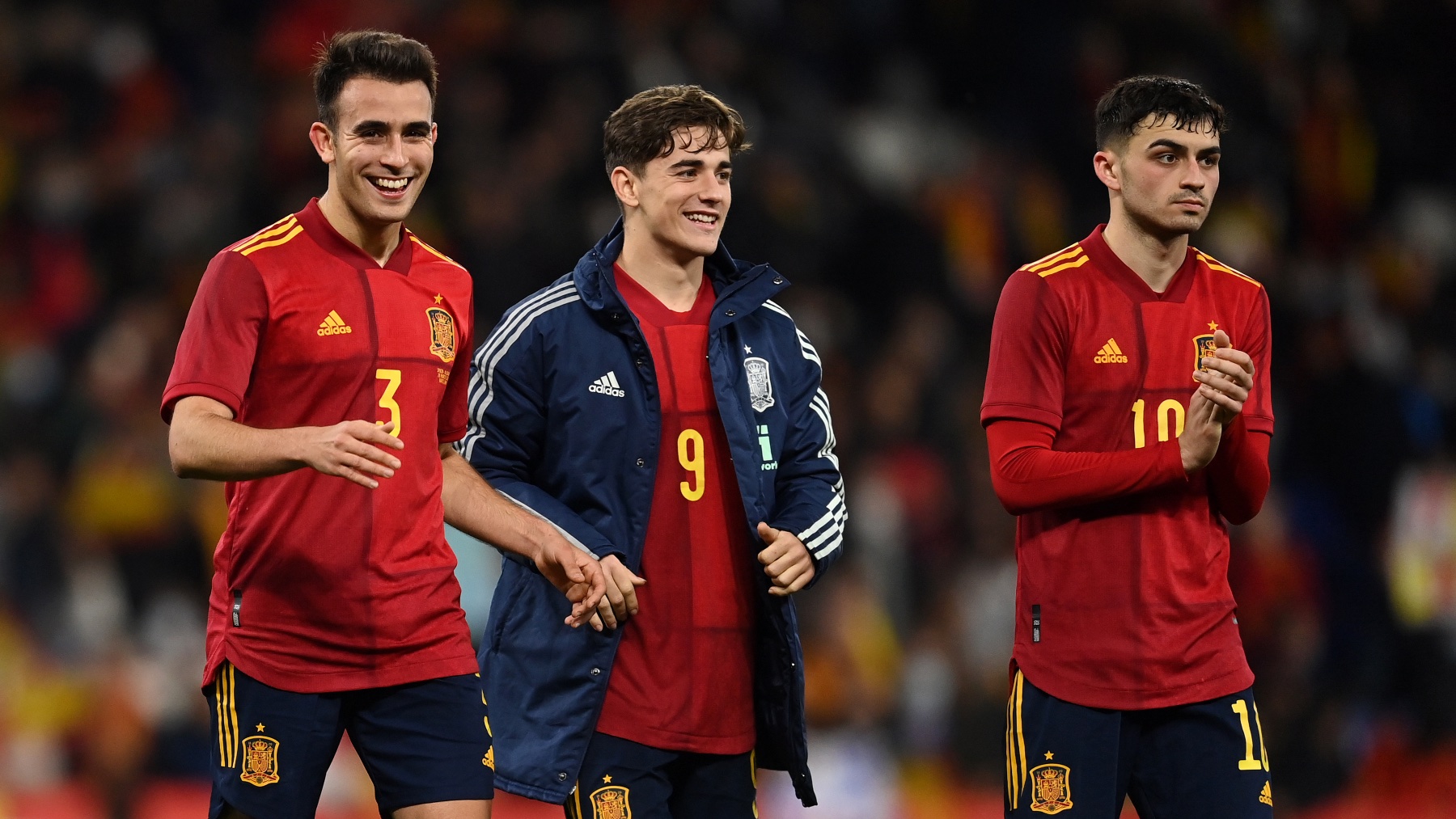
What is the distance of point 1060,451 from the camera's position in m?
4.02

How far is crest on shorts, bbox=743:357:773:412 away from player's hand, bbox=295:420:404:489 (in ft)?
3.59

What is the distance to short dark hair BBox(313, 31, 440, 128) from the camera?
157 inches

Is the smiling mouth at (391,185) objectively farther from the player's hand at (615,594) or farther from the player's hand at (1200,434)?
the player's hand at (1200,434)

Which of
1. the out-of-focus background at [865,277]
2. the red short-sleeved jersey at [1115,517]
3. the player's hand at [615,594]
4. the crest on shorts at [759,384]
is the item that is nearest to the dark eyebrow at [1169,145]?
the red short-sleeved jersey at [1115,517]

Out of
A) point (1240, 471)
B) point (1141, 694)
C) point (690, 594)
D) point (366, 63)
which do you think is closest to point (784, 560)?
point (690, 594)

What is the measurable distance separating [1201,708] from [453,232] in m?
6.06

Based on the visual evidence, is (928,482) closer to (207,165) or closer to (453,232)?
(453,232)

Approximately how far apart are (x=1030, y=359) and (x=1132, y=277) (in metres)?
0.36

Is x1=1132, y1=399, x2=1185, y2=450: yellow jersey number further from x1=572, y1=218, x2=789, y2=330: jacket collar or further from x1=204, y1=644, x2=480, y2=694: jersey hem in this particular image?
x1=204, y1=644, x2=480, y2=694: jersey hem

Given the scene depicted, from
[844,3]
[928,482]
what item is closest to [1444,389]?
[928,482]

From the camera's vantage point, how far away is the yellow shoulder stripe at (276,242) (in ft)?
12.7

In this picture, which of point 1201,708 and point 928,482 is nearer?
point 1201,708

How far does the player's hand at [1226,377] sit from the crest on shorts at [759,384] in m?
1.02

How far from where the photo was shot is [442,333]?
4051 millimetres
